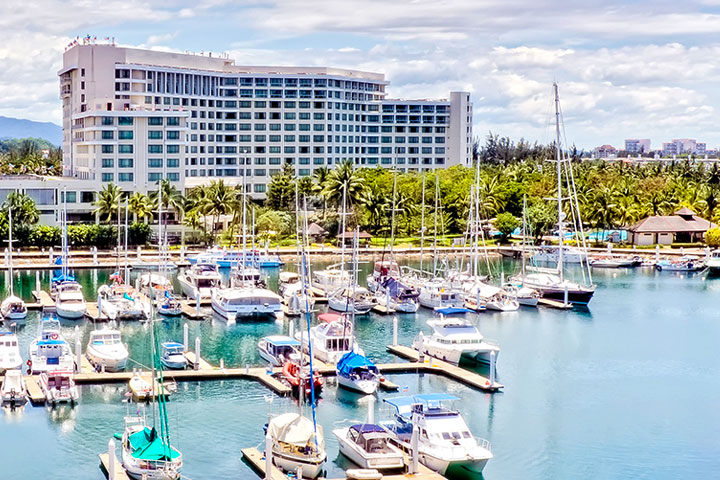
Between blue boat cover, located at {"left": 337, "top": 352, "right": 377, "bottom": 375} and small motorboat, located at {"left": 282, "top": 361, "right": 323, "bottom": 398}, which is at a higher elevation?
blue boat cover, located at {"left": 337, "top": 352, "right": 377, "bottom": 375}

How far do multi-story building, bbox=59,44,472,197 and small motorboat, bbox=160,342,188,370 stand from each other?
69.6m

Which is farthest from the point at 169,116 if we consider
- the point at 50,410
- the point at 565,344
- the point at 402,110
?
the point at 50,410

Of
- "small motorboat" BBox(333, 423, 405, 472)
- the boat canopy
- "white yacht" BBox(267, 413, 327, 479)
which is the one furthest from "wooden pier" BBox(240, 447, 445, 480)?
the boat canopy

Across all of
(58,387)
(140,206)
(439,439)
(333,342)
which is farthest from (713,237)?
(58,387)

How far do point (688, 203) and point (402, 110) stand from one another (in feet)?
186

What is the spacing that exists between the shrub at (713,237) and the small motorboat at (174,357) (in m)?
80.1

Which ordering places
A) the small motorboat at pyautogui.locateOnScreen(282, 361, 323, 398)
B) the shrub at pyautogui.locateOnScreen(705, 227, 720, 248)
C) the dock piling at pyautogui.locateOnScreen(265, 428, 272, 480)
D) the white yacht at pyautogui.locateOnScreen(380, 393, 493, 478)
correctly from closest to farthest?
the dock piling at pyautogui.locateOnScreen(265, 428, 272, 480) < the white yacht at pyautogui.locateOnScreen(380, 393, 493, 478) < the small motorboat at pyautogui.locateOnScreen(282, 361, 323, 398) < the shrub at pyautogui.locateOnScreen(705, 227, 720, 248)

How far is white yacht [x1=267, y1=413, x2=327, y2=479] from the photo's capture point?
4462 centimetres

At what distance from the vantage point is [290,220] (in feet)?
431

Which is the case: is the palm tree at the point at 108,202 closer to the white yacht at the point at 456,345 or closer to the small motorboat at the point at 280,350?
the small motorboat at the point at 280,350

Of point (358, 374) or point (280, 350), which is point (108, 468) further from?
point (280, 350)

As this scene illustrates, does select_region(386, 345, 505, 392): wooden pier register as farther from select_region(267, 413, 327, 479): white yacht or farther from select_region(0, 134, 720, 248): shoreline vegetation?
select_region(0, 134, 720, 248): shoreline vegetation

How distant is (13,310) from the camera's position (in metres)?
78.2

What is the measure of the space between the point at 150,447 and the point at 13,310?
3770cm
